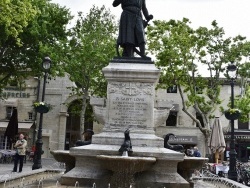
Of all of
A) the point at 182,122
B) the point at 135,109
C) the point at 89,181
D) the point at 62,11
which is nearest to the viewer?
the point at 89,181

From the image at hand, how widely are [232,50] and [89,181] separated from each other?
2362 cm

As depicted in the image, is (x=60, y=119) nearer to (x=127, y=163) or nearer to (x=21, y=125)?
(x=21, y=125)

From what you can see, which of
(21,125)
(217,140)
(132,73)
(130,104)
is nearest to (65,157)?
(130,104)

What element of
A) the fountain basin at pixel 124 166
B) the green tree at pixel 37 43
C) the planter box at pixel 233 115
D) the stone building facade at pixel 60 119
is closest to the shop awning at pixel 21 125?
the stone building facade at pixel 60 119

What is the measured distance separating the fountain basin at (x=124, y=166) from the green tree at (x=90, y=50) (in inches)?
820

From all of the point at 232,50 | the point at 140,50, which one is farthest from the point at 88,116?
the point at 140,50

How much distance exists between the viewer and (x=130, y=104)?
11000 millimetres

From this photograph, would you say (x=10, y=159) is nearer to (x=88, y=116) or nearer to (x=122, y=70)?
(x=88, y=116)

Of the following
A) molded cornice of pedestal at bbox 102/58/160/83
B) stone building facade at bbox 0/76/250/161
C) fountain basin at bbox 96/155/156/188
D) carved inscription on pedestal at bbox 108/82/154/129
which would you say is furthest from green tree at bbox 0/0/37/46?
stone building facade at bbox 0/76/250/161

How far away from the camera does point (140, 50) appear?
12031 millimetres

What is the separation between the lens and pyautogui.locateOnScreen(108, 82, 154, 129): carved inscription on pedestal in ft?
35.7

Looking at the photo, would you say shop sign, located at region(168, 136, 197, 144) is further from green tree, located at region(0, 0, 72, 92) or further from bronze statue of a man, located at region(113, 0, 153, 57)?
bronze statue of a man, located at region(113, 0, 153, 57)

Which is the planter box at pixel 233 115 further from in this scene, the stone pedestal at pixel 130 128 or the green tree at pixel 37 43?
the green tree at pixel 37 43

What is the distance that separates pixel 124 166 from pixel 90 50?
854 inches
